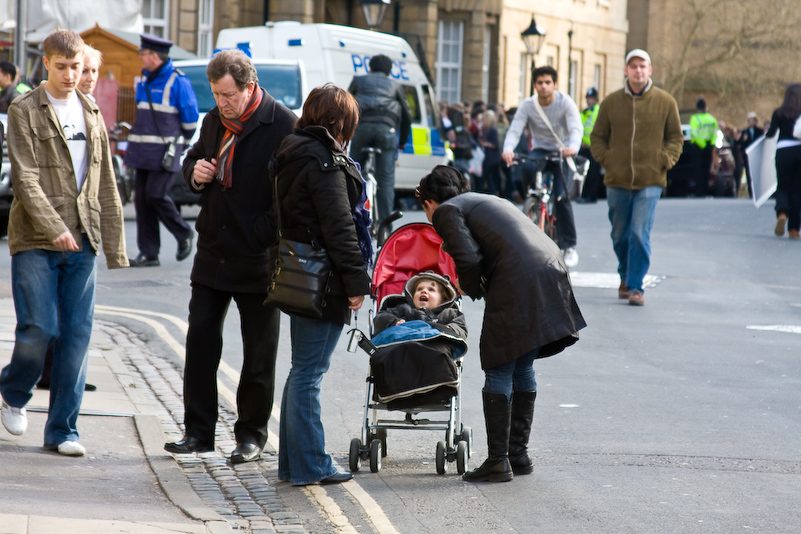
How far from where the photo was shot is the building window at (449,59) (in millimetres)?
37938

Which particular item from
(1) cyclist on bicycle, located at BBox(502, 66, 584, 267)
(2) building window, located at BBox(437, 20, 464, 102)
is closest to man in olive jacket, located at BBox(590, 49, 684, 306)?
(1) cyclist on bicycle, located at BBox(502, 66, 584, 267)

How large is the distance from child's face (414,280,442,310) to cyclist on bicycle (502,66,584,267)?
6.24 m

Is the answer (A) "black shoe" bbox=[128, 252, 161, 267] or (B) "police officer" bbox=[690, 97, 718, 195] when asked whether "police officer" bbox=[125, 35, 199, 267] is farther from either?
(B) "police officer" bbox=[690, 97, 718, 195]

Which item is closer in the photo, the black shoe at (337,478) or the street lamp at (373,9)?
the black shoe at (337,478)

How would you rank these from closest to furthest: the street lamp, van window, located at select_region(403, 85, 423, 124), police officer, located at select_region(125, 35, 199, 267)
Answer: police officer, located at select_region(125, 35, 199, 267)
van window, located at select_region(403, 85, 423, 124)
the street lamp

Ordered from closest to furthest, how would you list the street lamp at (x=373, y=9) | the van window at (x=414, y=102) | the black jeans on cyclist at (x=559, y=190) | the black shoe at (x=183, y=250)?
1. the black shoe at (x=183, y=250)
2. the black jeans on cyclist at (x=559, y=190)
3. the van window at (x=414, y=102)
4. the street lamp at (x=373, y=9)

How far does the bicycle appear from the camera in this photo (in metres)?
13.1

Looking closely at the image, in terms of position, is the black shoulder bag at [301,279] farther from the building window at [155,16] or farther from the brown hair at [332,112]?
the building window at [155,16]

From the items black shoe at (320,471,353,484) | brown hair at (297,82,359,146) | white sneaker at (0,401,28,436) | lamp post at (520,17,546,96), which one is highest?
lamp post at (520,17,546,96)

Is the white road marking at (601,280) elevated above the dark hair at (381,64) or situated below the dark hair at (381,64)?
below

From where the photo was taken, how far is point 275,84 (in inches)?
683

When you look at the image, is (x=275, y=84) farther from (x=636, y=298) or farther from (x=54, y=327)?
(x=54, y=327)

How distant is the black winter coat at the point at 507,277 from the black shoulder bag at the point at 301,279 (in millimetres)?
639

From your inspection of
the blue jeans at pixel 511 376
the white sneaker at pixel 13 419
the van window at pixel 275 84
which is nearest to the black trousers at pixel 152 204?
the van window at pixel 275 84
